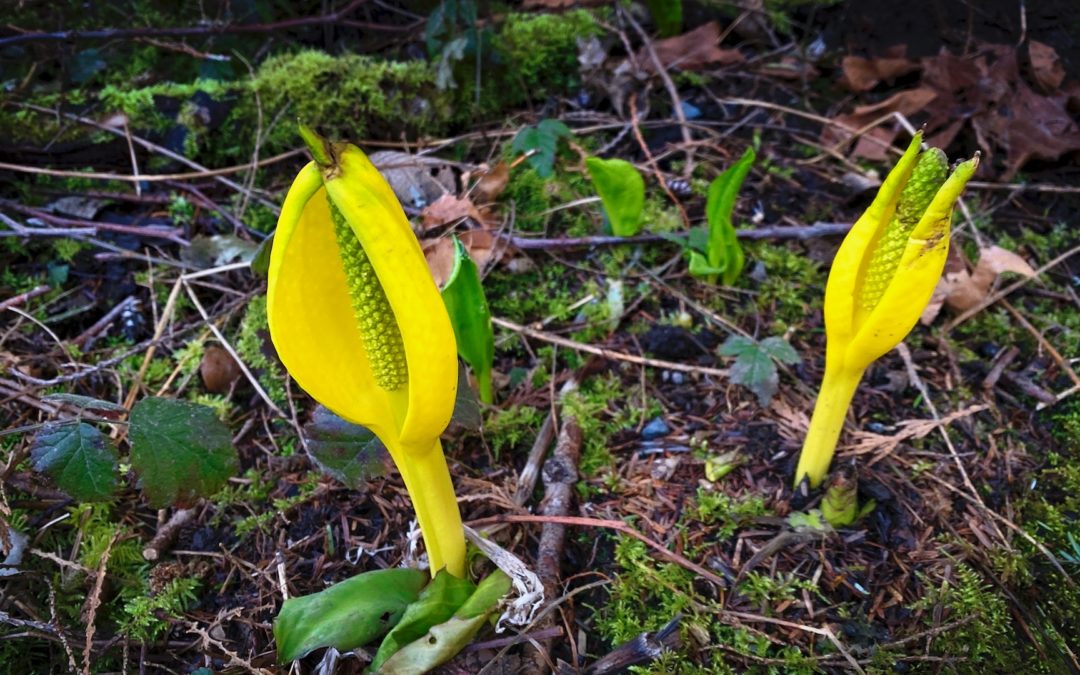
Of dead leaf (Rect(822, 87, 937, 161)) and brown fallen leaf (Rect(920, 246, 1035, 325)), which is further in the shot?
dead leaf (Rect(822, 87, 937, 161))

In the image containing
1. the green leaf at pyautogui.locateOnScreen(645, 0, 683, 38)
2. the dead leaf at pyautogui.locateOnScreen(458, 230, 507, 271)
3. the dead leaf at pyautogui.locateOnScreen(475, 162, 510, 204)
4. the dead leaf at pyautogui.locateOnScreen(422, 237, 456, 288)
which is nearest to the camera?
the dead leaf at pyautogui.locateOnScreen(422, 237, 456, 288)

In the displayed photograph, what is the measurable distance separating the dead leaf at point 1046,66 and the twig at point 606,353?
2115 mm

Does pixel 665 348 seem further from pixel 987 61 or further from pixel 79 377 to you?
pixel 987 61

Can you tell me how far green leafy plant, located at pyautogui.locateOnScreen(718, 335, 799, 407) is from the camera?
2.05 m

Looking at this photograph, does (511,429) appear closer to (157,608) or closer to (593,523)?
(593,523)

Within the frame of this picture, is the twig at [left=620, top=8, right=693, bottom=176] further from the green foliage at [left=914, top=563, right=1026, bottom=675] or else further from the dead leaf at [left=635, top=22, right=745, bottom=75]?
the green foliage at [left=914, top=563, right=1026, bottom=675]

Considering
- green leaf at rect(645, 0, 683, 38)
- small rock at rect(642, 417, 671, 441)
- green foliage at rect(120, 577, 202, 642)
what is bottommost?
small rock at rect(642, 417, 671, 441)

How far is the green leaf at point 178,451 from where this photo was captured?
160 cm

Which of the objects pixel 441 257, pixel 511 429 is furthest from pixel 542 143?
pixel 511 429

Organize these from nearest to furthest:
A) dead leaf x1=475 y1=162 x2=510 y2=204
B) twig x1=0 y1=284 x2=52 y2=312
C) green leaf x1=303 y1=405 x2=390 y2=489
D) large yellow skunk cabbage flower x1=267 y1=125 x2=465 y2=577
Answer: large yellow skunk cabbage flower x1=267 y1=125 x2=465 y2=577
green leaf x1=303 y1=405 x2=390 y2=489
twig x1=0 y1=284 x2=52 y2=312
dead leaf x1=475 y1=162 x2=510 y2=204

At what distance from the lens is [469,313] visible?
1950 mm

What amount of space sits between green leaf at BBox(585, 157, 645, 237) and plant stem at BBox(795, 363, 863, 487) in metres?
1.07

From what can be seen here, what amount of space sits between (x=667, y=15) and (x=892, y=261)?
8.45ft

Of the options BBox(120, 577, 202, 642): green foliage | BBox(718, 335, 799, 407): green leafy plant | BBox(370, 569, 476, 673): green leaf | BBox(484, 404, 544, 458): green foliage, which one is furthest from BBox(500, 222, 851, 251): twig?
BBox(120, 577, 202, 642): green foliage
